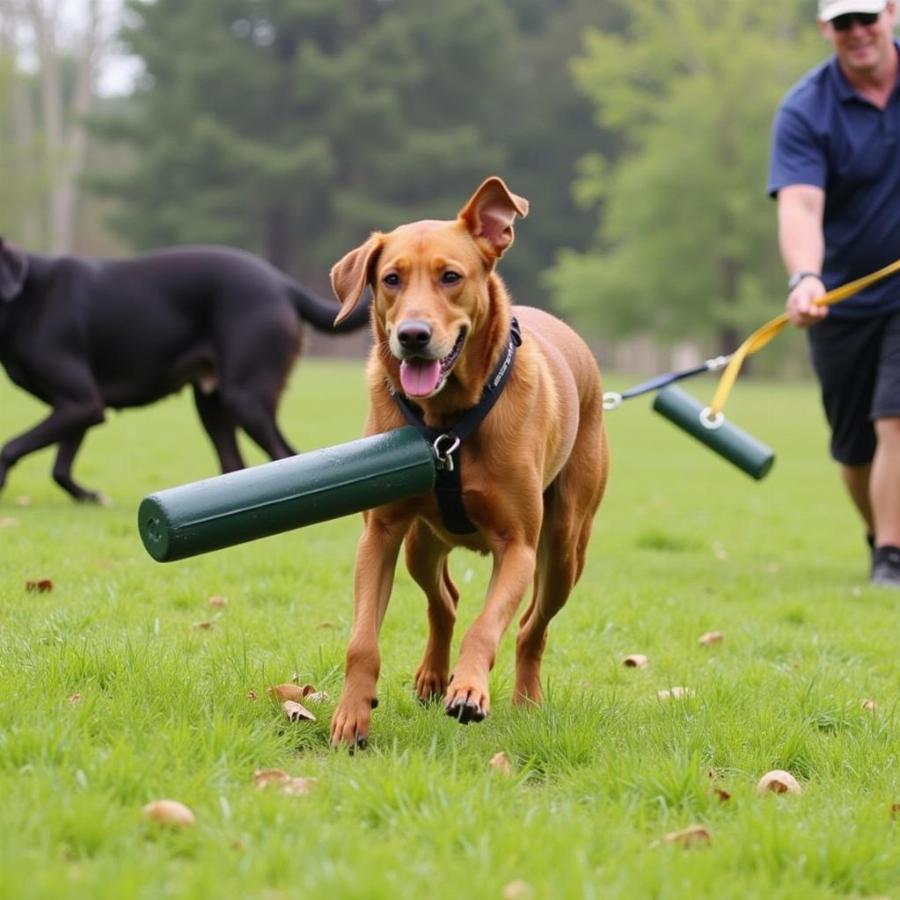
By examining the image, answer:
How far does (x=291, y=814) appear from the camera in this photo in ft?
9.85

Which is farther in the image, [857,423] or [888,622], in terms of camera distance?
[857,423]

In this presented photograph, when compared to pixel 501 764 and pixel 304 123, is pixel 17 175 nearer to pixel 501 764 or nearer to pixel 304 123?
pixel 304 123

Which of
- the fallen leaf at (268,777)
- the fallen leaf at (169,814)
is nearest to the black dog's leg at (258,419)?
the fallen leaf at (268,777)

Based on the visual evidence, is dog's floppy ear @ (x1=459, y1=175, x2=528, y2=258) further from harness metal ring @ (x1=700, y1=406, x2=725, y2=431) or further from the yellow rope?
harness metal ring @ (x1=700, y1=406, x2=725, y2=431)

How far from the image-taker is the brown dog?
3934 mm

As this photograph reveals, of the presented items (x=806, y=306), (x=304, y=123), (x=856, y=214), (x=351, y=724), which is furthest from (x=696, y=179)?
(x=351, y=724)

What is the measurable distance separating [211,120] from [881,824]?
5191 centimetres

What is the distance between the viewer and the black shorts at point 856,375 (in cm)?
726

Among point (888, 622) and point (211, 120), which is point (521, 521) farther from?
point (211, 120)

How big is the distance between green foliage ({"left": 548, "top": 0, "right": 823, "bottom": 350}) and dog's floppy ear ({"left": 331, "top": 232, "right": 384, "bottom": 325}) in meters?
40.6

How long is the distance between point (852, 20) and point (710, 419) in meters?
2.10

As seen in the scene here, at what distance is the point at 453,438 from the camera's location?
4.09m

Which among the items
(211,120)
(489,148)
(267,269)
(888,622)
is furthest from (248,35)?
(888,622)

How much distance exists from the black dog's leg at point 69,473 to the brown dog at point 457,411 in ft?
17.3
